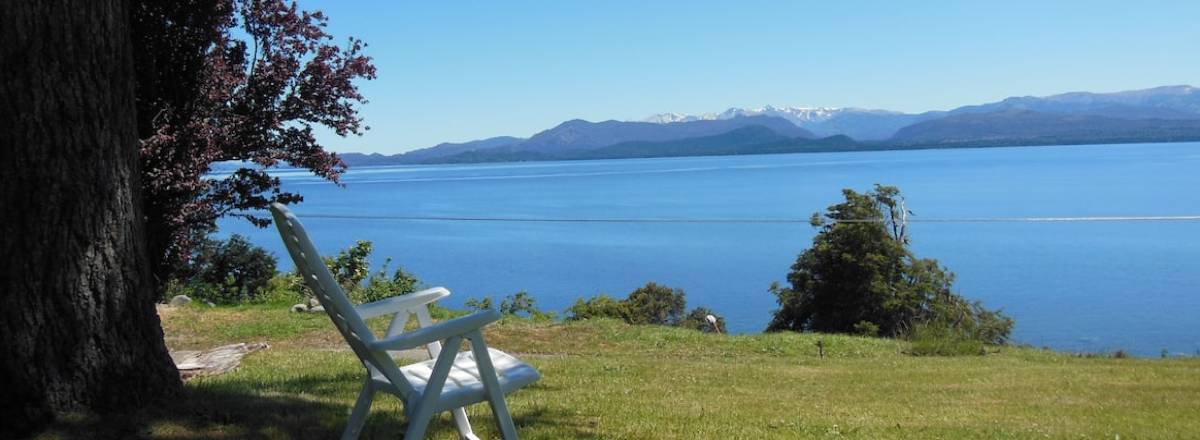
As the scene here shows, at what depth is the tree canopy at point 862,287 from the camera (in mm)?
22812

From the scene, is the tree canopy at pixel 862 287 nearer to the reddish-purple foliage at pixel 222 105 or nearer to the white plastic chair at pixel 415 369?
the reddish-purple foliage at pixel 222 105

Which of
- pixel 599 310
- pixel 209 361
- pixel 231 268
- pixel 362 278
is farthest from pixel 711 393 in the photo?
pixel 231 268

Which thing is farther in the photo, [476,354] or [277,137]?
[277,137]

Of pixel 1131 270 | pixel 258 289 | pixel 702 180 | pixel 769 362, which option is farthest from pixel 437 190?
pixel 769 362

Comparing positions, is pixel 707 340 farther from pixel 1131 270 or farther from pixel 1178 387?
pixel 1131 270

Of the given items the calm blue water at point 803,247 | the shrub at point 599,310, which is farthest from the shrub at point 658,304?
the calm blue water at point 803,247

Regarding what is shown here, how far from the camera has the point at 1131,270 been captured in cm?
4209

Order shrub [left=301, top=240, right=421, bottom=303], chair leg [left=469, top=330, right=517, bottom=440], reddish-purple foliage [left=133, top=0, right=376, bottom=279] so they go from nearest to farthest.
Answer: chair leg [left=469, top=330, right=517, bottom=440]
reddish-purple foliage [left=133, top=0, right=376, bottom=279]
shrub [left=301, top=240, right=421, bottom=303]

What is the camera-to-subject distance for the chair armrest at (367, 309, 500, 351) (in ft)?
9.78

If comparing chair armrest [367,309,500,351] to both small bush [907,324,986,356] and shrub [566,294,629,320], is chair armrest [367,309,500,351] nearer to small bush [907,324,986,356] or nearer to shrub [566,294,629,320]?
small bush [907,324,986,356]

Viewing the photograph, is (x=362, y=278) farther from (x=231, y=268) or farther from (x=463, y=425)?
(x=463, y=425)

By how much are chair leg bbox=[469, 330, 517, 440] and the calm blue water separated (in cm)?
2598

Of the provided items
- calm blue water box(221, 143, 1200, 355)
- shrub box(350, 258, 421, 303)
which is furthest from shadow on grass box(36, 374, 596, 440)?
calm blue water box(221, 143, 1200, 355)

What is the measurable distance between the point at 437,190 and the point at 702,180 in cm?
3196
